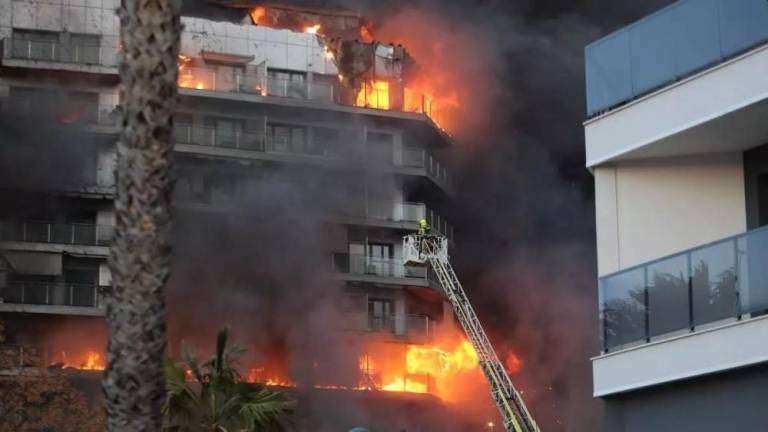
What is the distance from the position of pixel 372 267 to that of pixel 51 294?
46.7ft

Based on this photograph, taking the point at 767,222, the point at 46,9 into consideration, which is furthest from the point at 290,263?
the point at 767,222

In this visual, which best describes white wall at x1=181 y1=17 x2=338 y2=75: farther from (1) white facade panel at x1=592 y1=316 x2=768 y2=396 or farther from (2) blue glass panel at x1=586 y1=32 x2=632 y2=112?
(1) white facade panel at x1=592 y1=316 x2=768 y2=396

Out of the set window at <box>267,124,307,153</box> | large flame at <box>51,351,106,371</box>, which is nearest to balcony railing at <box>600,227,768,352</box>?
large flame at <box>51,351,106,371</box>

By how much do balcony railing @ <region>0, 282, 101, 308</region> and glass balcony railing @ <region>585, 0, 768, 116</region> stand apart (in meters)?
51.0

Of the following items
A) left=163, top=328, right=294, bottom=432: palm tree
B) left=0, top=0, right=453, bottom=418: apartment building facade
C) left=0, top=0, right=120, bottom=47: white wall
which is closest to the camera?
left=163, top=328, right=294, bottom=432: palm tree

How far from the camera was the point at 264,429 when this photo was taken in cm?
4103

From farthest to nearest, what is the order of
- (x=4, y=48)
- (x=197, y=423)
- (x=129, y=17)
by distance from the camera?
(x=4, y=48) → (x=197, y=423) → (x=129, y=17)

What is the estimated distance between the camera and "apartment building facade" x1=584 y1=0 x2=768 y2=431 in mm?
19672

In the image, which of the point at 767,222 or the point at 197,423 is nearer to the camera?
the point at 767,222

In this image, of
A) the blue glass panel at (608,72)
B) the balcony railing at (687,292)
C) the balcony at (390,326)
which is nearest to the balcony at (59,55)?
the balcony at (390,326)

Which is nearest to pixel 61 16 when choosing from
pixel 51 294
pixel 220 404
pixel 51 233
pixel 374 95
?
pixel 51 233

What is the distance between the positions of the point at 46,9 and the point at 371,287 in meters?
18.4

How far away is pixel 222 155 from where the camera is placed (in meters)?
76.7

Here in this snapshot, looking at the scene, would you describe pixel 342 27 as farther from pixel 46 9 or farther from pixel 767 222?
pixel 767 222
